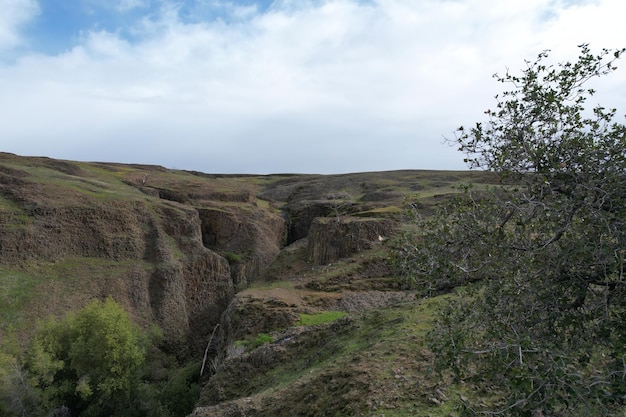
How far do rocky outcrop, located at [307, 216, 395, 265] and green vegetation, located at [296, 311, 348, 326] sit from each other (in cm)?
1048

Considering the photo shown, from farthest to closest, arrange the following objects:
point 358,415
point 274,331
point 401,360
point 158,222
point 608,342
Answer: point 158,222
point 274,331
point 401,360
point 358,415
point 608,342

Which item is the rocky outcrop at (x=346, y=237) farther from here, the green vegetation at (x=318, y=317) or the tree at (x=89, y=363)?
the tree at (x=89, y=363)

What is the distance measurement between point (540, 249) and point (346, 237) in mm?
29510

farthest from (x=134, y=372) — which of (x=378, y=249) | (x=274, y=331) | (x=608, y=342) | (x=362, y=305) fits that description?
(x=608, y=342)

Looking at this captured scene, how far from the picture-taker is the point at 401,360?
12773 mm

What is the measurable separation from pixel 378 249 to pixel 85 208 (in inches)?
1220

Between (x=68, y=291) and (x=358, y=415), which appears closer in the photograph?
(x=358, y=415)

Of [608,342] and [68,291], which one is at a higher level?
[608,342]

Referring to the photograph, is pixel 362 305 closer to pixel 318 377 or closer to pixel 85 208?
pixel 318 377

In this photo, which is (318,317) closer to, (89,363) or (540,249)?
(89,363)

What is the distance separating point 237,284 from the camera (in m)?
53.1

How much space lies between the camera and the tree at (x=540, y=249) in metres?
6.04

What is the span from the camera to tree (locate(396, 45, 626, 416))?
604 cm

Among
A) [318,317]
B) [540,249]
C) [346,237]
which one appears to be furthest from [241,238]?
[540,249]
